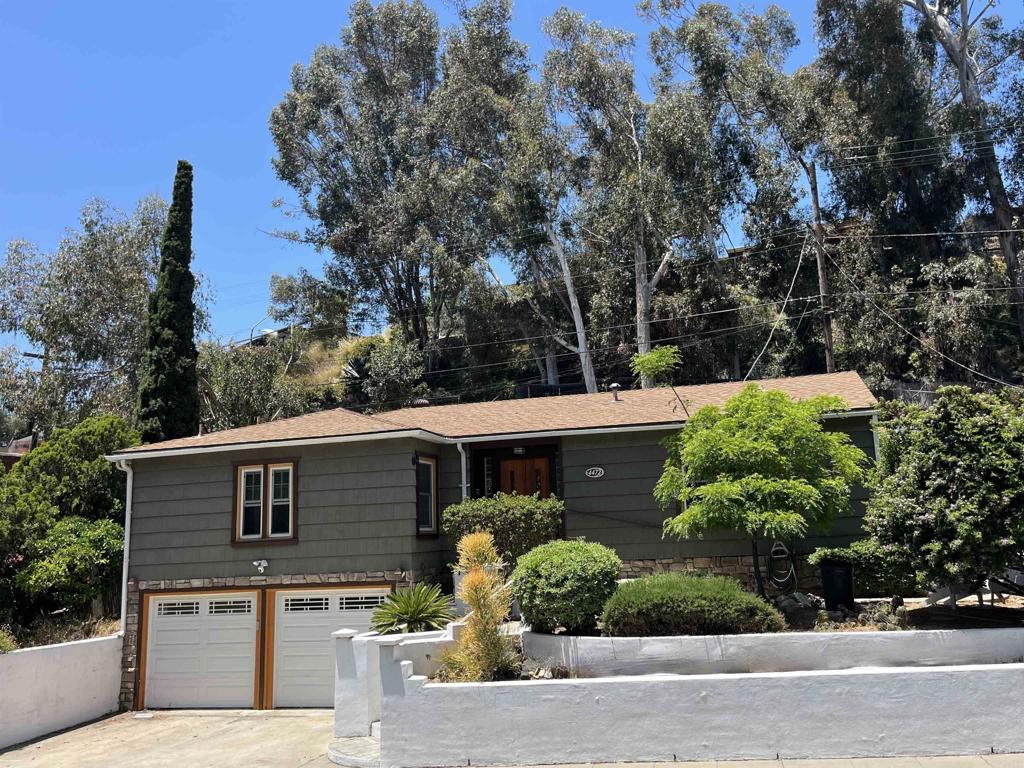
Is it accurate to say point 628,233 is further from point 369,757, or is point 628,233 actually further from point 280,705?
point 369,757

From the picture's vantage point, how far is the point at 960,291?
25828 millimetres

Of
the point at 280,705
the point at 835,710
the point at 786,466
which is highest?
the point at 786,466

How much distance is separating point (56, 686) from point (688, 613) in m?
10.2

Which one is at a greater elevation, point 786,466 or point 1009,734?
point 786,466

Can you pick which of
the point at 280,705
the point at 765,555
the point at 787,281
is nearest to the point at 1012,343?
the point at 787,281

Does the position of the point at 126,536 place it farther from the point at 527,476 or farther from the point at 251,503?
the point at 527,476

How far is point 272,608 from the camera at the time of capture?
46.2 ft

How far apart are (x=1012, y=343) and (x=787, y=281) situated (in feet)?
25.0

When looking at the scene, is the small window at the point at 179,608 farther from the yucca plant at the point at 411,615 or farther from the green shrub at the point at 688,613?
the green shrub at the point at 688,613

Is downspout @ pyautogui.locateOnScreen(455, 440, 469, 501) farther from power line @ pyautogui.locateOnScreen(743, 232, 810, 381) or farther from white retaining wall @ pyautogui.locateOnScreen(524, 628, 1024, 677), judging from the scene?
power line @ pyautogui.locateOnScreen(743, 232, 810, 381)

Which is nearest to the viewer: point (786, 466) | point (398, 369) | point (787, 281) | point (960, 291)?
point (786, 466)

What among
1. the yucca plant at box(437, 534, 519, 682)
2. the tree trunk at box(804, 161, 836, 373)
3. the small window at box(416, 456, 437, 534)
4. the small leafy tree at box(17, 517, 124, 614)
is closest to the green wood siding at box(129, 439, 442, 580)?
the small window at box(416, 456, 437, 534)

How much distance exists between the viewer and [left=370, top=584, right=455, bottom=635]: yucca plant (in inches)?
426

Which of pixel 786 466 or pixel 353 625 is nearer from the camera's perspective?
pixel 786 466
